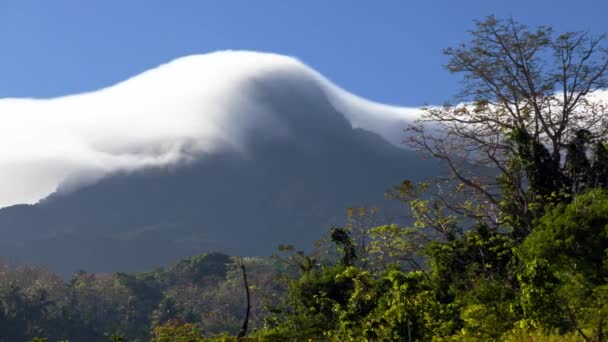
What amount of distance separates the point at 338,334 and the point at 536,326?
8234 mm

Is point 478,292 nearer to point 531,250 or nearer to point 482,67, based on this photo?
point 531,250

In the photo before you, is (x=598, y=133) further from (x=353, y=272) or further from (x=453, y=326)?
(x=453, y=326)

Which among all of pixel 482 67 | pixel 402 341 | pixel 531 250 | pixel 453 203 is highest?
pixel 482 67

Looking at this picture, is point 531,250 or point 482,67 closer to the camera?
point 531,250

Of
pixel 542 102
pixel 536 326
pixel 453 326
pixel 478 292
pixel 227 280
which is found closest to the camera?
pixel 536 326

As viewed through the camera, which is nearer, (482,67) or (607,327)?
(607,327)

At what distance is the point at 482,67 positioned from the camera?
31594 mm

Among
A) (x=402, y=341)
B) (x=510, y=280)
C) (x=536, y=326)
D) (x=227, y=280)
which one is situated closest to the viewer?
(x=536, y=326)

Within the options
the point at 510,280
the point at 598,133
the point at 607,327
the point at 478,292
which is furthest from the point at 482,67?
the point at 607,327

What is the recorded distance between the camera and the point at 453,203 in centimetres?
3191

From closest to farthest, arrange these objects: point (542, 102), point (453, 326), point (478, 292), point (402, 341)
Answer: point (402, 341) → point (453, 326) → point (478, 292) → point (542, 102)

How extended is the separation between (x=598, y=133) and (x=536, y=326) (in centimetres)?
1795

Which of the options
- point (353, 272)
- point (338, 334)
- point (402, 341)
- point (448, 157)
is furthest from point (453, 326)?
point (448, 157)

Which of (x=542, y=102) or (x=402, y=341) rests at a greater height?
(x=542, y=102)
